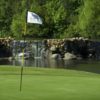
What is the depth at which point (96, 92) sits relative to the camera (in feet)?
40.4

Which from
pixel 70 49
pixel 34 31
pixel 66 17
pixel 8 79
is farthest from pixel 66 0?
pixel 8 79

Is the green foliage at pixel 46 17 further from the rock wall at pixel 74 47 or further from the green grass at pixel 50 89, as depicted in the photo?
the green grass at pixel 50 89

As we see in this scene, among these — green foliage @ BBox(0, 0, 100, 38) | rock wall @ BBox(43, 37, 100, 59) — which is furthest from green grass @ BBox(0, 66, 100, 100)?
green foliage @ BBox(0, 0, 100, 38)

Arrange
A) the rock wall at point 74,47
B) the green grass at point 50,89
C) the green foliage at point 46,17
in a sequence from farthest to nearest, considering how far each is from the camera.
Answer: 1. the green foliage at point 46,17
2. the rock wall at point 74,47
3. the green grass at point 50,89

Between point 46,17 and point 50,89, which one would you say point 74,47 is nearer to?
point 46,17

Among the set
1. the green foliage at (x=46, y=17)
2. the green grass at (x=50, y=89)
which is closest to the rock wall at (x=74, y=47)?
the green foliage at (x=46, y=17)

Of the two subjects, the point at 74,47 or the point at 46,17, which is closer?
the point at 74,47

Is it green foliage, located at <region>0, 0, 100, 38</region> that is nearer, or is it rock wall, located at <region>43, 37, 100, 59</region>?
rock wall, located at <region>43, 37, 100, 59</region>

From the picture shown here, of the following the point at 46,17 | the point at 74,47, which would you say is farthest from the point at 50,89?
the point at 46,17

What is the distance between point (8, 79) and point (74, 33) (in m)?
41.9

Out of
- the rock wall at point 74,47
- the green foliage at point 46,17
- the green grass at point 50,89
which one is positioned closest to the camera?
the green grass at point 50,89

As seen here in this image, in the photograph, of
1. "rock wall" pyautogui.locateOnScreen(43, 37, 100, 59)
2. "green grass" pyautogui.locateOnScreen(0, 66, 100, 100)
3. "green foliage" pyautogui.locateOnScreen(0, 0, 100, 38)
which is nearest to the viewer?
"green grass" pyautogui.locateOnScreen(0, 66, 100, 100)

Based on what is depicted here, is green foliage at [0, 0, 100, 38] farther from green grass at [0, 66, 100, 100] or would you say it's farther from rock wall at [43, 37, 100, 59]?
green grass at [0, 66, 100, 100]

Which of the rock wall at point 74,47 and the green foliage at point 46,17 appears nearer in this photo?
the rock wall at point 74,47
